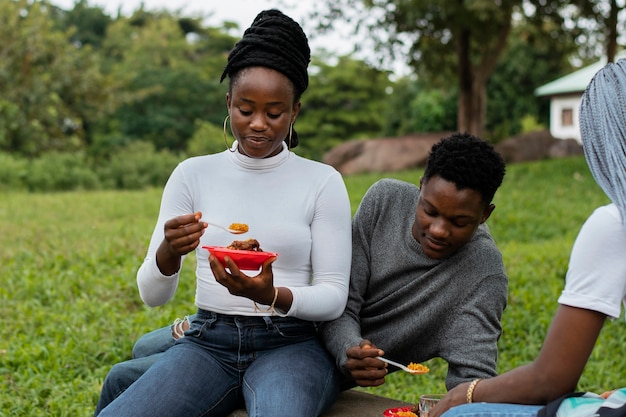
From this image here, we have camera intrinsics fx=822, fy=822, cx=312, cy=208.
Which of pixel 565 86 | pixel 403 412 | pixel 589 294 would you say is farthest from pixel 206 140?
pixel 589 294

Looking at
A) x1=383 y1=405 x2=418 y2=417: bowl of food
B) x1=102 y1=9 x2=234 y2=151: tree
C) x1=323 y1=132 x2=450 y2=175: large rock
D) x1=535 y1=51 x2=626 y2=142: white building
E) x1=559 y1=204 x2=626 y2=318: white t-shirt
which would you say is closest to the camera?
x1=559 y1=204 x2=626 y2=318: white t-shirt

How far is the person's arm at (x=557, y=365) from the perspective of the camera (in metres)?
1.94

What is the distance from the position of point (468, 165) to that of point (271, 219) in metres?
0.68

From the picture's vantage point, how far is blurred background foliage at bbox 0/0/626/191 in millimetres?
14672

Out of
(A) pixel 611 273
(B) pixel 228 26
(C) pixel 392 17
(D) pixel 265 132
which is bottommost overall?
(A) pixel 611 273

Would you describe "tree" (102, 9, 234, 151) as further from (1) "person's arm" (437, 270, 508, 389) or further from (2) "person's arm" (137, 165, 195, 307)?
(1) "person's arm" (437, 270, 508, 389)

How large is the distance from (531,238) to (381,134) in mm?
21099

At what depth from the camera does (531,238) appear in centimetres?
845

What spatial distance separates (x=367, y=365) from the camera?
8.42ft

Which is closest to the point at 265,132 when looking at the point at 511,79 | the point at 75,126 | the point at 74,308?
the point at 74,308

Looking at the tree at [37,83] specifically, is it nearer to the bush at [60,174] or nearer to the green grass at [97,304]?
the bush at [60,174]

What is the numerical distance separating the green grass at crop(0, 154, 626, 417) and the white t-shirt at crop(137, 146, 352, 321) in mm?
1607

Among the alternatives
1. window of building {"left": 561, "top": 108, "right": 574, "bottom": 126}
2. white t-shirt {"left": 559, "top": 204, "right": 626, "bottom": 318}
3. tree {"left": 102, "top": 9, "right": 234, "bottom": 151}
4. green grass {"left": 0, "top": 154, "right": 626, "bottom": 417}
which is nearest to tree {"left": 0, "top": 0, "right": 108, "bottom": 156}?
tree {"left": 102, "top": 9, "right": 234, "bottom": 151}

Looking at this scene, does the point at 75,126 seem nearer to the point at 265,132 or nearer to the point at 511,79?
the point at 511,79
